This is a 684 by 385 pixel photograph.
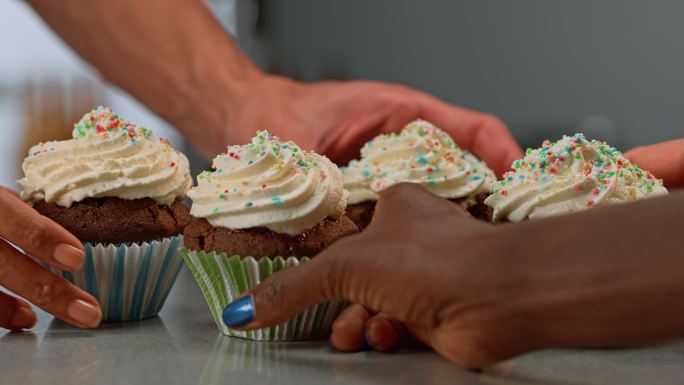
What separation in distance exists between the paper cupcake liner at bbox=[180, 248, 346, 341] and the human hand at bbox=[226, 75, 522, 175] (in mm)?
1138

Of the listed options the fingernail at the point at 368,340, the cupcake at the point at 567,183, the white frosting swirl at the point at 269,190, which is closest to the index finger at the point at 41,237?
the white frosting swirl at the point at 269,190

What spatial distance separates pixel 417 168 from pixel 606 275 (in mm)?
1042

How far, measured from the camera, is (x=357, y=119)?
2.88m

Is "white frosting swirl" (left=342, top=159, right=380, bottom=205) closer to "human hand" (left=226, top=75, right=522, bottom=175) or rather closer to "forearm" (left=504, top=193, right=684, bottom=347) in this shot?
"human hand" (left=226, top=75, right=522, bottom=175)

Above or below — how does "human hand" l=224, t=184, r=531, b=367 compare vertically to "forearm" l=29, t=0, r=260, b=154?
above

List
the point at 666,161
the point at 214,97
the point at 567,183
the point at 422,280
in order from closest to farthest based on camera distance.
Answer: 1. the point at 422,280
2. the point at 567,183
3. the point at 666,161
4. the point at 214,97

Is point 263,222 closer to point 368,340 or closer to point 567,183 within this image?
point 368,340

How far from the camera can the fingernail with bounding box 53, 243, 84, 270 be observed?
5.56 feet

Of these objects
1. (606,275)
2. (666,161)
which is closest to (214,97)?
(666,161)

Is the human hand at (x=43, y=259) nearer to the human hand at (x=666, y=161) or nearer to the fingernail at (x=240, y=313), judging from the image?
the fingernail at (x=240, y=313)

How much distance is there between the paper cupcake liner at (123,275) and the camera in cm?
190

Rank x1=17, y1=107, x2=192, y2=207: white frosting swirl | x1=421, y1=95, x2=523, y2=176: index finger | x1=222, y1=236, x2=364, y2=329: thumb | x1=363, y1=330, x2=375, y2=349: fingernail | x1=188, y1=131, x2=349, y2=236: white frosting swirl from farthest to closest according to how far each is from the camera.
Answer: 1. x1=421, y1=95, x2=523, y2=176: index finger
2. x1=17, y1=107, x2=192, y2=207: white frosting swirl
3. x1=188, y1=131, x2=349, y2=236: white frosting swirl
4. x1=363, y1=330, x2=375, y2=349: fingernail
5. x1=222, y1=236, x2=364, y2=329: thumb

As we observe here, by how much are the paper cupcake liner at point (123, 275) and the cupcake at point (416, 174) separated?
0.48 m

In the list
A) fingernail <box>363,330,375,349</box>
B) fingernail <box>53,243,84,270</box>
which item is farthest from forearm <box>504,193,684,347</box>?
fingernail <box>53,243,84,270</box>
